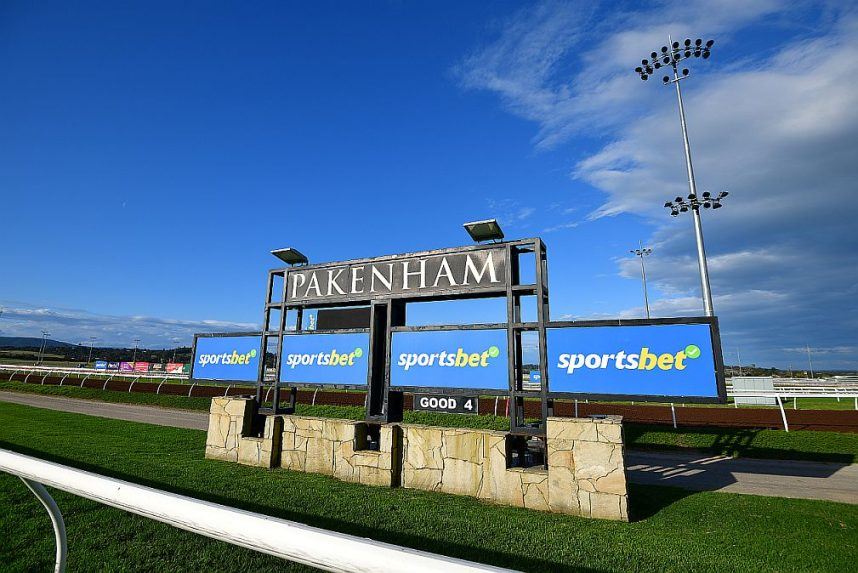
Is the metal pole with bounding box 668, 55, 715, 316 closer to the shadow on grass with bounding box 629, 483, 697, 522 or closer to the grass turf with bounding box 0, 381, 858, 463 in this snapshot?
the grass turf with bounding box 0, 381, 858, 463

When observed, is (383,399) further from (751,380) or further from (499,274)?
(751,380)

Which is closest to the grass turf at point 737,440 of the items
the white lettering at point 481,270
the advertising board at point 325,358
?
the advertising board at point 325,358

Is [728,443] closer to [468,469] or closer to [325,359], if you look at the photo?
[468,469]

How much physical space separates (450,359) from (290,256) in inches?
214

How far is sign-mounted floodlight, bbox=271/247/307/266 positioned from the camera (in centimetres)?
1124

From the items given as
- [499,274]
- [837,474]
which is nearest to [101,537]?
[499,274]

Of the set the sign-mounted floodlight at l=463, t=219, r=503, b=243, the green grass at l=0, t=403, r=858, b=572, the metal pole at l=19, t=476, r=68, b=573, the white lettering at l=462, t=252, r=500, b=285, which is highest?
the sign-mounted floodlight at l=463, t=219, r=503, b=243

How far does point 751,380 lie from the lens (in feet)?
75.5

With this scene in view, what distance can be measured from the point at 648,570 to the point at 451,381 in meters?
4.69

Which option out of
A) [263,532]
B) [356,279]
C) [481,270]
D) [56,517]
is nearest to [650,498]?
[481,270]

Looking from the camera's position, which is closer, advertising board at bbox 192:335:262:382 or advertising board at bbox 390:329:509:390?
advertising board at bbox 390:329:509:390

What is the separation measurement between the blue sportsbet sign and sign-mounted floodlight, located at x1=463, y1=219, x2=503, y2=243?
2.33m

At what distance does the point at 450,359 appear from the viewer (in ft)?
28.6

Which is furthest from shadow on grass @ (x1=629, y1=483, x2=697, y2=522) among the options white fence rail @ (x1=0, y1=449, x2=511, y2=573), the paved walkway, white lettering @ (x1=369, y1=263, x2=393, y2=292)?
white fence rail @ (x1=0, y1=449, x2=511, y2=573)
